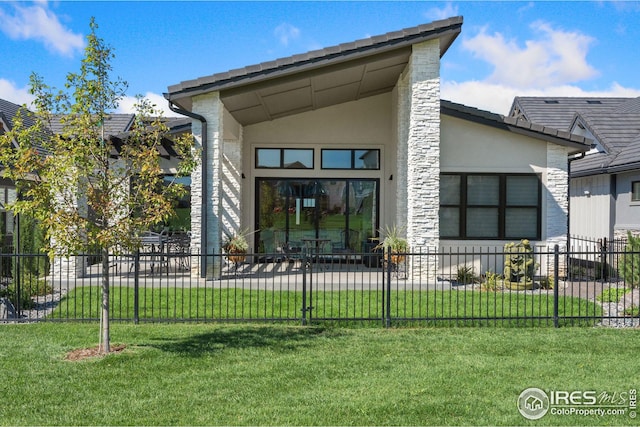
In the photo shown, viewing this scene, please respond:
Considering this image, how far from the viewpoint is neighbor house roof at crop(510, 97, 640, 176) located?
1775 cm

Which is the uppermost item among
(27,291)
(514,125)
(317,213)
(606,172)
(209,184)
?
(514,125)

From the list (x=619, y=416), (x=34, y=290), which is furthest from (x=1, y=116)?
(x=619, y=416)

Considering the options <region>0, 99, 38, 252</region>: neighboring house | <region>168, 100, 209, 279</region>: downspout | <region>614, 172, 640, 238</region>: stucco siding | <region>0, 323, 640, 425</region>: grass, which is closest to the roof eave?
<region>168, 100, 209, 279</region>: downspout

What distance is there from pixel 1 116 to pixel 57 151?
12.5m

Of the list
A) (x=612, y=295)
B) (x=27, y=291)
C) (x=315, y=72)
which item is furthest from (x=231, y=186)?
(x=612, y=295)

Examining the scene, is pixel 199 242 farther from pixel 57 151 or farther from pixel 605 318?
pixel 605 318

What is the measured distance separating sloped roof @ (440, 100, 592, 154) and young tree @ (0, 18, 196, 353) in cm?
879

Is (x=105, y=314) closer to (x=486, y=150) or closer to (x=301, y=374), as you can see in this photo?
(x=301, y=374)

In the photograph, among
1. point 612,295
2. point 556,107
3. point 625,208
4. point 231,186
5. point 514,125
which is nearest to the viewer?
point 612,295

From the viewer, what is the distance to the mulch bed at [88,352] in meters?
7.43

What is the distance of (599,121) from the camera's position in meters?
20.7

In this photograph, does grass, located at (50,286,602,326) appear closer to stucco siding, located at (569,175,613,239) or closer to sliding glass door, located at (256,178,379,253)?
sliding glass door, located at (256,178,379,253)

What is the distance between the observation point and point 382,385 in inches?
245

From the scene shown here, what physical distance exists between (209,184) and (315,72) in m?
3.56
